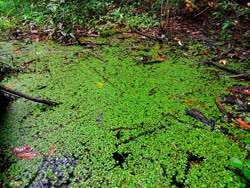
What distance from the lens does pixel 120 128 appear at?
126 cm

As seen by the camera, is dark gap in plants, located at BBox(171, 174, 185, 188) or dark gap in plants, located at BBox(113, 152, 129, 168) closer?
dark gap in plants, located at BBox(171, 174, 185, 188)

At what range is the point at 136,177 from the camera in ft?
3.16

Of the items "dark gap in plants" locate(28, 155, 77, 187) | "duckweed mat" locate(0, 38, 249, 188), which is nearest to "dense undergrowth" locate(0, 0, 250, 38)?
"duckweed mat" locate(0, 38, 249, 188)

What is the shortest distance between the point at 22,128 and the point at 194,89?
1.15m

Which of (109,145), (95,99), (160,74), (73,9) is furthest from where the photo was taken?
(73,9)

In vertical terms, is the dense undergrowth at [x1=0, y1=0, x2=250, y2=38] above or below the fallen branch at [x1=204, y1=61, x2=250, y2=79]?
above

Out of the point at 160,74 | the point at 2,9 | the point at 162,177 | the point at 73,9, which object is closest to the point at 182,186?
the point at 162,177

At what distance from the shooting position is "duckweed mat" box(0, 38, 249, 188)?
38.5 inches

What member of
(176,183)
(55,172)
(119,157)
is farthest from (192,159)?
(55,172)

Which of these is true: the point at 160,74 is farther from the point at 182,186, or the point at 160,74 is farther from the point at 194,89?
the point at 182,186

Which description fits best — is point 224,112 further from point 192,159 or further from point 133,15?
point 133,15

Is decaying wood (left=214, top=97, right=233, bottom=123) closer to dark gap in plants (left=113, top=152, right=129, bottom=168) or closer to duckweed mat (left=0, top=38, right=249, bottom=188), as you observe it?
duckweed mat (left=0, top=38, right=249, bottom=188)

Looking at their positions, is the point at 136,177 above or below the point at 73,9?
below

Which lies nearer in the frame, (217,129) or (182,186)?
(182,186)
